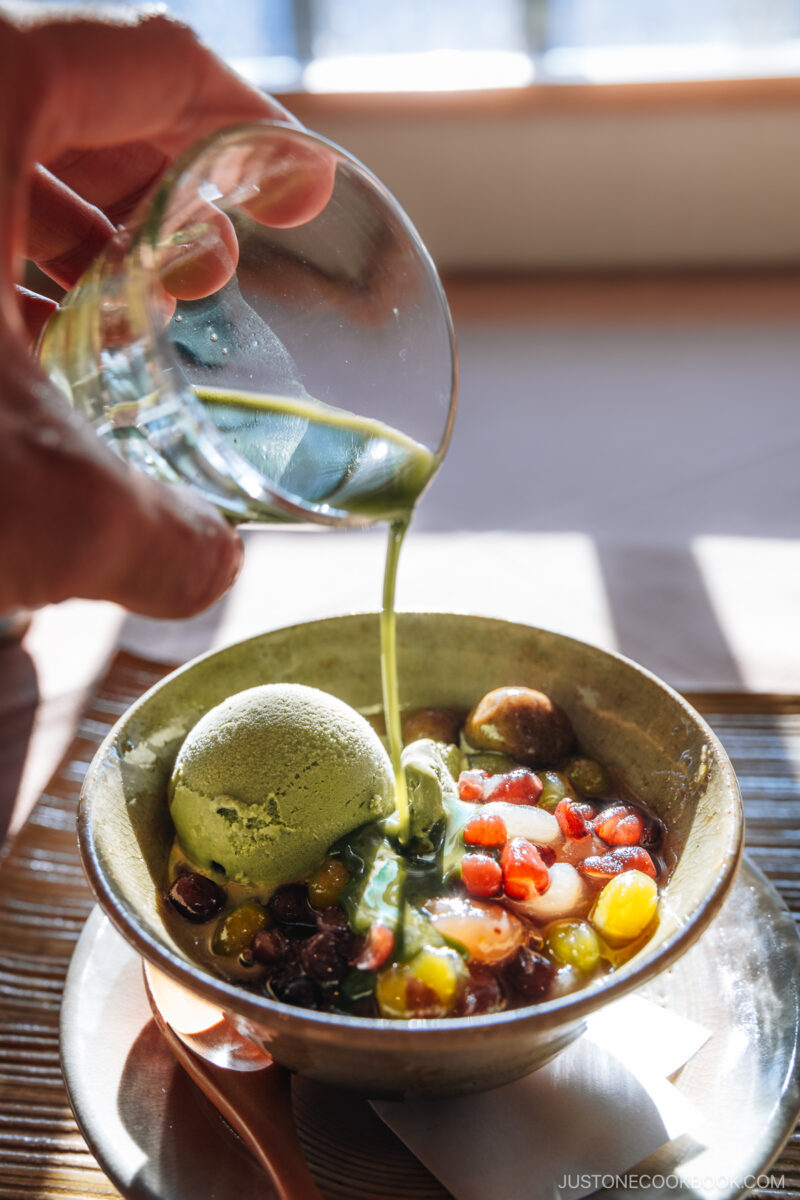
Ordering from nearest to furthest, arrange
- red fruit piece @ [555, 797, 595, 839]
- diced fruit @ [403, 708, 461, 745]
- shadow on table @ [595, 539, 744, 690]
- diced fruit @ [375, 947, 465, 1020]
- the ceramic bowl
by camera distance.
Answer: the ceramic bowl
diced fruit @ [375, 947, 465, 1020]
red fruit piece @ [555, 797, 595, 839]
diced fruit @ [403, 708, 461, 745]
shadow on table @ [595, 539, 744, 690]

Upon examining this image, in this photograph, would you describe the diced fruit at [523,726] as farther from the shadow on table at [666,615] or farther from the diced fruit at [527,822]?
the shadow on table at [666,615]

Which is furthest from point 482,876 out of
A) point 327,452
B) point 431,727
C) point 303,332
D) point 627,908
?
point 303,332

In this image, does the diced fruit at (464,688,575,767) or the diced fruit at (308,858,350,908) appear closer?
the diced fruit at (308,858,350,908)

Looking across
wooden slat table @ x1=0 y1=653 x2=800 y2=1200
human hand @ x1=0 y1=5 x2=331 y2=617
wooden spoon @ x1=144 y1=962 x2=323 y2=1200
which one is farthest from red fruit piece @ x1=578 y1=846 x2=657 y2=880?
human hand @ x1=0 y1=5 x2=331 y2=617

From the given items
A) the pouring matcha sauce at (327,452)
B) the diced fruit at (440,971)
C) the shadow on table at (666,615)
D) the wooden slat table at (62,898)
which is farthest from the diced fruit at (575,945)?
the shadow on table at (666,615)

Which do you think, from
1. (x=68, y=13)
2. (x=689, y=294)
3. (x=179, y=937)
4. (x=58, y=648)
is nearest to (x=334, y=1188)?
(x=179, y=937)

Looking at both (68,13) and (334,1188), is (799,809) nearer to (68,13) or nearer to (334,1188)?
(334,1188)

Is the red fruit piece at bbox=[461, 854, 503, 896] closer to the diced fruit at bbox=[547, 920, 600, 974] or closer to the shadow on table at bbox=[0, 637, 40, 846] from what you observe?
the diced fruit at bbox=[547, 920, 600, 974]

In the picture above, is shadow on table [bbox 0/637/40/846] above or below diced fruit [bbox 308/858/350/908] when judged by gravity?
below
